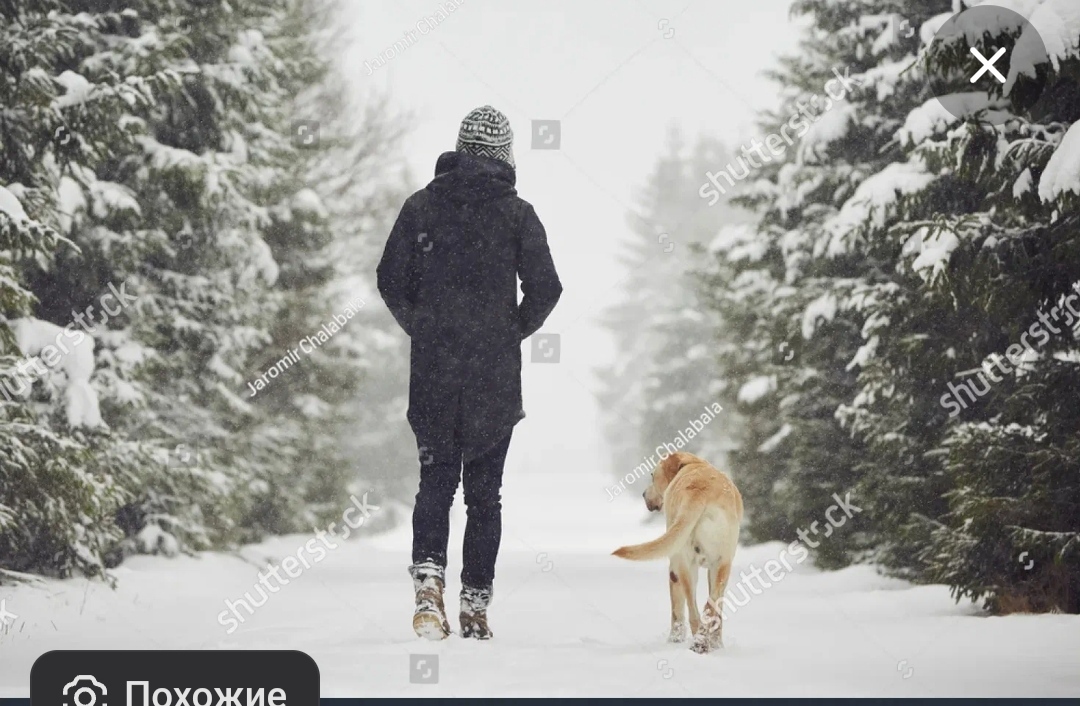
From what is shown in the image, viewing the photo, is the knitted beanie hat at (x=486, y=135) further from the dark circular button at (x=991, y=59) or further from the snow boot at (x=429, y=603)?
the dark circular button at (x=991, y=59)

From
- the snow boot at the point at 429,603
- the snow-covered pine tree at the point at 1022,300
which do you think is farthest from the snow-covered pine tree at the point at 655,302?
the snow boot at the point at 429,603

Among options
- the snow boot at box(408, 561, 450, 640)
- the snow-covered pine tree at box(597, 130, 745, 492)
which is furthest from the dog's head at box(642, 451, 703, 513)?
the snow-covered pine tree at box(597, 130, 745, 492)

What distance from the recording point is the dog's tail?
5.07 meters

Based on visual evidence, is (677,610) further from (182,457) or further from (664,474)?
(182,457)

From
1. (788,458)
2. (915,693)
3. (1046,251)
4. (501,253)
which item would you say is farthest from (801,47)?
(915,693)

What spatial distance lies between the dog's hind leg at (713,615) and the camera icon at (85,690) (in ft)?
8.87

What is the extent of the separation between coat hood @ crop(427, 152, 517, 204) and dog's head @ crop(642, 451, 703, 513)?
5.85ft

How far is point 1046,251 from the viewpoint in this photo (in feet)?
24.2

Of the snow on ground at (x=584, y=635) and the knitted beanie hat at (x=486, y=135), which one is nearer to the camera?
the snow on ground at (x=584, y=635)

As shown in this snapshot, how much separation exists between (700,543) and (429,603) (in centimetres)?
139

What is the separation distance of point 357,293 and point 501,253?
18271 mm

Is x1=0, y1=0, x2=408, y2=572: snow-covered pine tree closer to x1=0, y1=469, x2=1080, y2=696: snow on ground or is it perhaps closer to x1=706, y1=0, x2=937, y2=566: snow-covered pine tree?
x1=0, y1=469, x2=1080, y2=696: snow on ground

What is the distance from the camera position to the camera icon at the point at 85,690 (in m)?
3.99

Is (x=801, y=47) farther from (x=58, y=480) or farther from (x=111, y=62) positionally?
(x=58, y=480)
